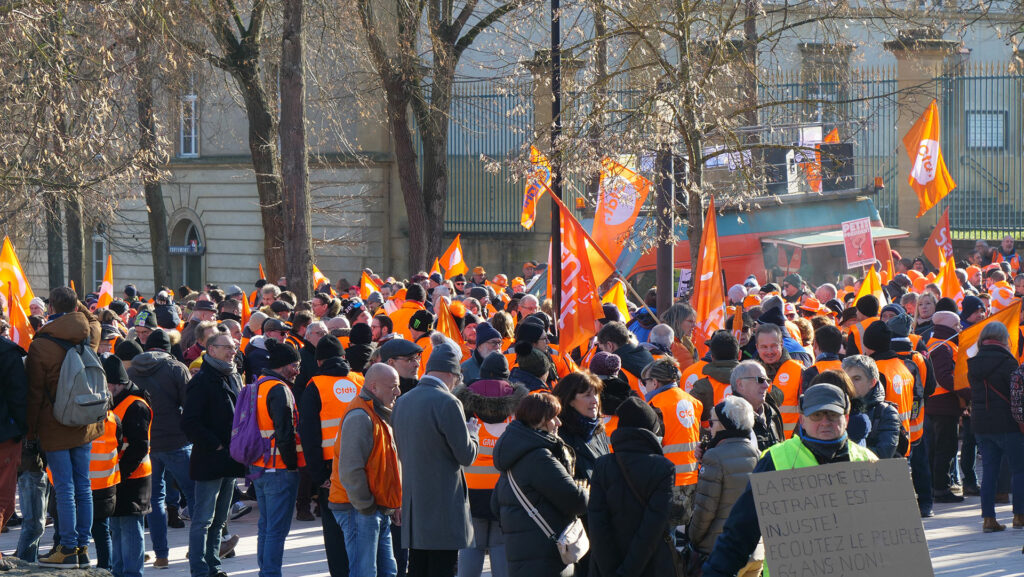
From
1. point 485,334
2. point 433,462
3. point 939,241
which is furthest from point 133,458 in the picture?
point 939,241

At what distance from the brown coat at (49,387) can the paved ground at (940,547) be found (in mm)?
840

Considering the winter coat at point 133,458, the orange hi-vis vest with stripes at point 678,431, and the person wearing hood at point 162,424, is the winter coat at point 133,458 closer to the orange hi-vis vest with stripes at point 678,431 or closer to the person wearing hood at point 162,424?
the person wearing hood at point 162,424

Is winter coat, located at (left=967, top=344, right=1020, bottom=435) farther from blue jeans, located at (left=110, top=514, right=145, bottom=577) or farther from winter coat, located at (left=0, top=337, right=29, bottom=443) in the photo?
winter coat, located at (left=0, top=337, right=29, bottom=443)

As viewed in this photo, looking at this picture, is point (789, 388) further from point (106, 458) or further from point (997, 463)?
point (106, 458)

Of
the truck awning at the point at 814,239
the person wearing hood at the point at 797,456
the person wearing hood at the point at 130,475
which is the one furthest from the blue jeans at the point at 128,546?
the truck awning at the point at 814,239

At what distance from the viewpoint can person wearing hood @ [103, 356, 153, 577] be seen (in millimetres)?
8125

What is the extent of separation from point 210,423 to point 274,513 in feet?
2.62

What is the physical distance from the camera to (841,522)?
4160mm

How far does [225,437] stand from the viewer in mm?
8203

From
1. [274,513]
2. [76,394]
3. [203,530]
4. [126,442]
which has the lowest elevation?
[203,530]

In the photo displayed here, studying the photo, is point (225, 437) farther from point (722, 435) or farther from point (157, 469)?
point (722, 435)

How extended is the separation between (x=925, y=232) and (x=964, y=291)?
12.4 metres

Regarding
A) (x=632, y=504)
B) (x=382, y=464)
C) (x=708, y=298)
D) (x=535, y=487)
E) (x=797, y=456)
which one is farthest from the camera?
→ (x=708, y=298)

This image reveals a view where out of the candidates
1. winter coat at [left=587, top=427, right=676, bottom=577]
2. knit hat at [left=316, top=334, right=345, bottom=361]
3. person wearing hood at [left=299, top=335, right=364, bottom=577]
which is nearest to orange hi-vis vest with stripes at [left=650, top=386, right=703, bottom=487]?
winter coat at [left=587, top=427, right=676, bottom=577]
